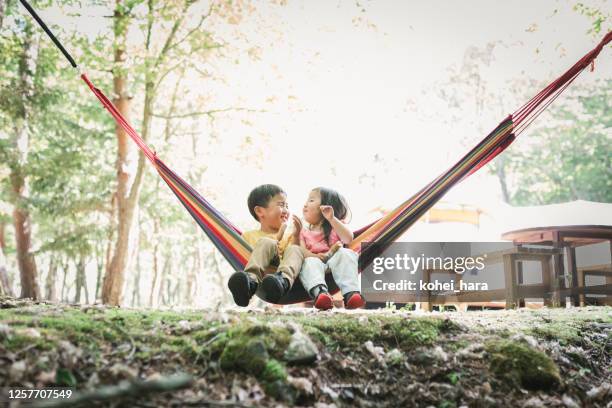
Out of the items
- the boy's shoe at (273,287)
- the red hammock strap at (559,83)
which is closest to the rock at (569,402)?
the boy's shoe at (273,287)

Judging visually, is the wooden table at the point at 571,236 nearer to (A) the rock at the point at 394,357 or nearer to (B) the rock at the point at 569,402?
(B) the rock at the point at 569,402

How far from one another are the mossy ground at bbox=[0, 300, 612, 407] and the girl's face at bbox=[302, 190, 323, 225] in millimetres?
791

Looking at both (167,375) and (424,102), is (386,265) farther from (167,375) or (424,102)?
(424,102)

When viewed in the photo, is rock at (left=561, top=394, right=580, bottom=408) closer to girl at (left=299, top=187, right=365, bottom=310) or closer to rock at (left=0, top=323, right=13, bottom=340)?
girl at (left=299, top=187, right=365, bottom=310)

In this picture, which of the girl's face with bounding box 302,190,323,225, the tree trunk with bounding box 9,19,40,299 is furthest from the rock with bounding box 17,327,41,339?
the tree trunk with bounding box 9,19,40,299

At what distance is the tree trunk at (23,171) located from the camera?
5.35m

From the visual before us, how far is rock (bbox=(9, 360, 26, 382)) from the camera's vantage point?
1.13 metres

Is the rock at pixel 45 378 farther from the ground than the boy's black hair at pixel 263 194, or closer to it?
closer to it

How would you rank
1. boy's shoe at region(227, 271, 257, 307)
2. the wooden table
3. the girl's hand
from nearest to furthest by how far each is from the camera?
boy's shoe at region(227, 271, 257, 307)
the girl's hand
the wooden table

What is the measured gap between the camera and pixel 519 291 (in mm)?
3492

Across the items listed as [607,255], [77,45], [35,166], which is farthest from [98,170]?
[607,255]

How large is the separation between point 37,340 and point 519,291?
3.14 meters

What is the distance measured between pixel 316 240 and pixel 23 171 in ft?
14.1

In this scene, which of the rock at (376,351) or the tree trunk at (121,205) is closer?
the rock at (376,351)
